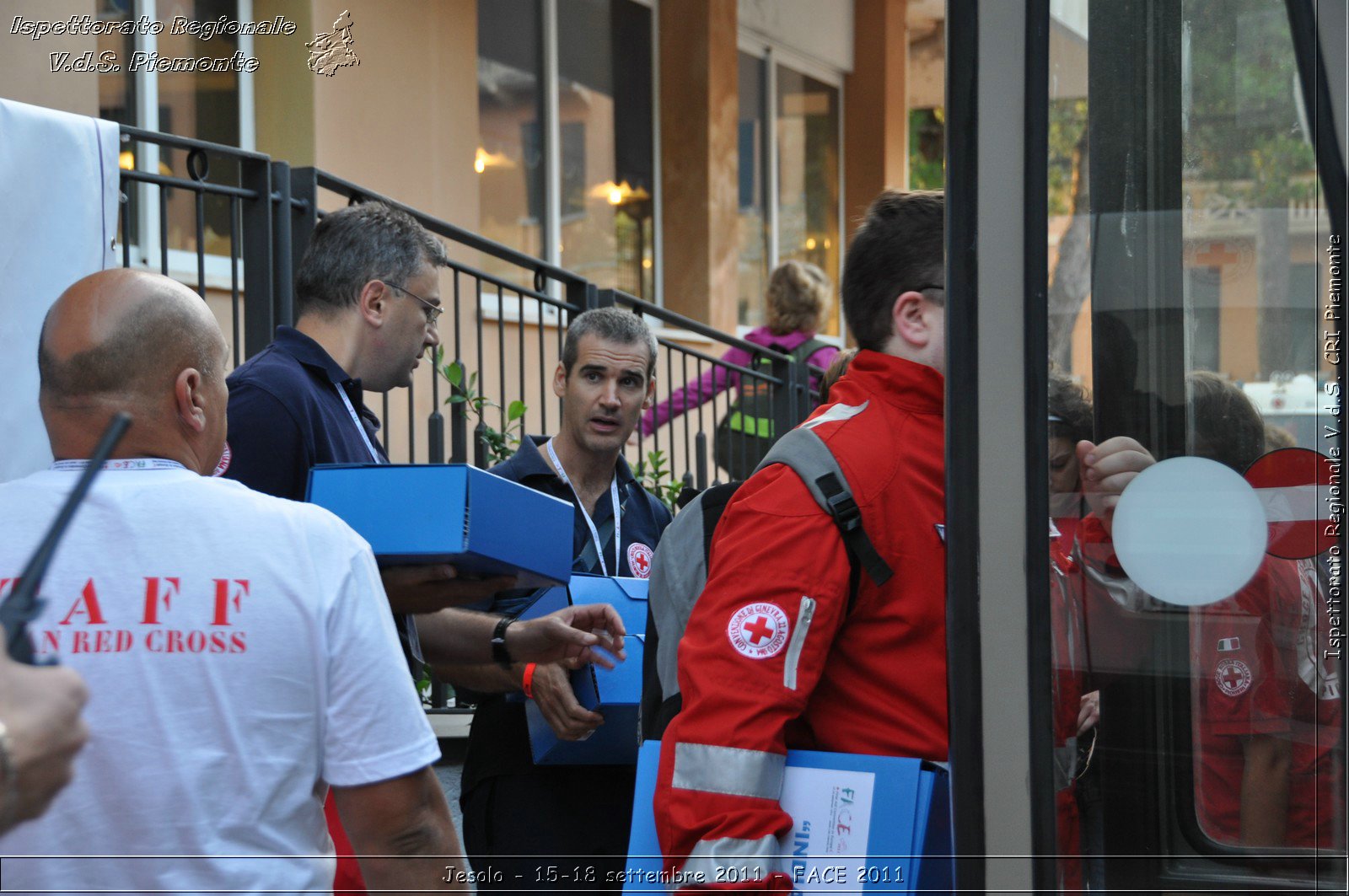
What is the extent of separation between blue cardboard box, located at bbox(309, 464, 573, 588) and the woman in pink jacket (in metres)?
4.16

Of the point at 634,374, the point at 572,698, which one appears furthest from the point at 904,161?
the point at 572,698

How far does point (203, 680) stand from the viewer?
5.69ft

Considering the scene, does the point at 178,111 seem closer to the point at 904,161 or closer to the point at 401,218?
the point at 401,218

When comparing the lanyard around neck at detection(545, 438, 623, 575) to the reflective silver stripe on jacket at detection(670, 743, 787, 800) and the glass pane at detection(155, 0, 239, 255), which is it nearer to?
the reflective silver stripe on jacket at detection(670, 743, 787, 800)

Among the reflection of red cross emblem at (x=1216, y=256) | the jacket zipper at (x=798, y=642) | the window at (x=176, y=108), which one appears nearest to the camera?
the reflection of red cross emblem at (x=1216, y=256)

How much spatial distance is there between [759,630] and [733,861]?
1.05 feet

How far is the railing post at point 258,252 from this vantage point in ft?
15.1

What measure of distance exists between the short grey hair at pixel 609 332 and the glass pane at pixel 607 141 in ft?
18.1

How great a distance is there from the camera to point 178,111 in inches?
262

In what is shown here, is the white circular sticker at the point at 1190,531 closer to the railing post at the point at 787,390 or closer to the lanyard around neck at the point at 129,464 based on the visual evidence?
the lanyard around neck at the point at 129,464

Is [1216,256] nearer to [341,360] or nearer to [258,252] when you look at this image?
[341,360]

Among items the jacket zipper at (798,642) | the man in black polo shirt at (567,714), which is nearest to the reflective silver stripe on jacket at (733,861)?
the jacket zipper at (798,642)

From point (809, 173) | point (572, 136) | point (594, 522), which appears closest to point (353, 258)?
point (594, 522)

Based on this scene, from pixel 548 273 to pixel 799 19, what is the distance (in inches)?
275
